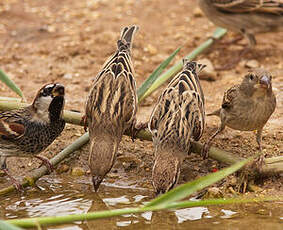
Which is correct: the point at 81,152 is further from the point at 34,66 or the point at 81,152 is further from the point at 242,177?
the point at 34,66

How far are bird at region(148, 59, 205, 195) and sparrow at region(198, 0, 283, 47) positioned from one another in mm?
2254

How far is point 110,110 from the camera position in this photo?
580 centimetres

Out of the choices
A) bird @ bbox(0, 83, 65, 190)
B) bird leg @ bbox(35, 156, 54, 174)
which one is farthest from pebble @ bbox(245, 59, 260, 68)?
bird leg @ bbox(35, 156, 54, 174)

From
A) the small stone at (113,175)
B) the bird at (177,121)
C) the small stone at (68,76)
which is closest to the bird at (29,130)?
the small stone at (113,175)

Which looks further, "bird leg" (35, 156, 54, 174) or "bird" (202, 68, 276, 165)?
"bird leg" (35, 156, 54, 174)

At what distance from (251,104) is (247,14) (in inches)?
114

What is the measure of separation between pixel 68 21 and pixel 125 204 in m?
4.65

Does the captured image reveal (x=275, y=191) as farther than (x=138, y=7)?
No

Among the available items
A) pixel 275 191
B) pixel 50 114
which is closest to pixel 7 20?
pixel 50 114

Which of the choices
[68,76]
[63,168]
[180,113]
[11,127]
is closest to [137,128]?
[180,113]

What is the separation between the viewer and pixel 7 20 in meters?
9.52

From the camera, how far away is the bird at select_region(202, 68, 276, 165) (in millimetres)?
5523

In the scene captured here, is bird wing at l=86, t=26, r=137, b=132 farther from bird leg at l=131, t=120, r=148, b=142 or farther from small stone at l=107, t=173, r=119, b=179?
small stone at l=107, t=173, r=119, b=179

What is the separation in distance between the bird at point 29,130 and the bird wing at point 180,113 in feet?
3.05
